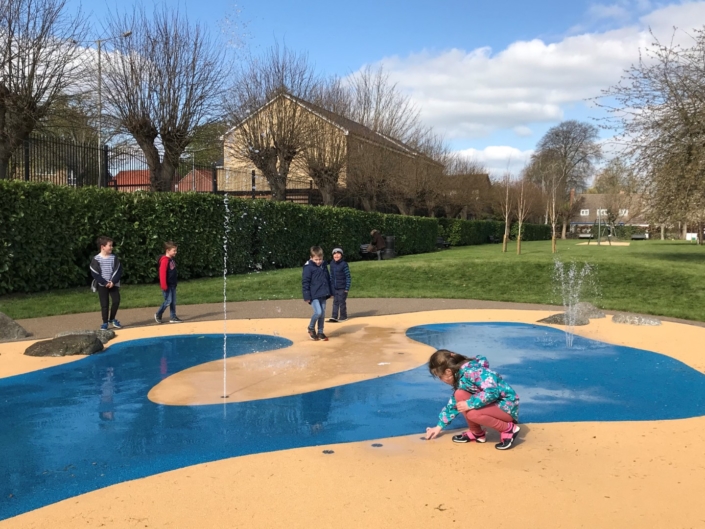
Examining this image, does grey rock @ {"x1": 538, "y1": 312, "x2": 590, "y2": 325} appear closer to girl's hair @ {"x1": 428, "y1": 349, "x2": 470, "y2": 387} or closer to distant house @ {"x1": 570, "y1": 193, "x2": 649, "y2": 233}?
girl's hair @ {"x1": 428, "y1": 349, "x2": 470, "y2": 387}

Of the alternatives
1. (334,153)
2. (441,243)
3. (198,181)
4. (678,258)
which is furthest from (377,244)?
(441,243)

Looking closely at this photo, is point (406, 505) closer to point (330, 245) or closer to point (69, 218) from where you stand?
point (69, 218)

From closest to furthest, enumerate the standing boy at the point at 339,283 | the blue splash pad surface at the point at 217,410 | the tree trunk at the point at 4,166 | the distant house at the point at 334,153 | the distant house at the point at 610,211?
the blue splash pad surface at the point at 217,410
the standing boy at the point at 339,283
the tree trunk at the point at 4,166
the distant house at the point at 610,211
the distant house at the point at 334,153

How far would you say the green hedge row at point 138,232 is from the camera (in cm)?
1387

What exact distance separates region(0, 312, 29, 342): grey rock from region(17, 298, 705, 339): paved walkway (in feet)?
0.77

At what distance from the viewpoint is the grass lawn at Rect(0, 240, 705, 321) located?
13867mm

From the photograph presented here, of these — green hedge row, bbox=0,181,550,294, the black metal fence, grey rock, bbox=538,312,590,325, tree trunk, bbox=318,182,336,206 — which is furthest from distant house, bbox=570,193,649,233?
the black metal fence

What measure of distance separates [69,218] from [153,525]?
1292 centimetres

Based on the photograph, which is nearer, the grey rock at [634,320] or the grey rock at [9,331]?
the grey rock at [9,331]

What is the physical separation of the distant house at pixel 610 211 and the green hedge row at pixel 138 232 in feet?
39.5

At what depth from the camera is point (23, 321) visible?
11703 mm

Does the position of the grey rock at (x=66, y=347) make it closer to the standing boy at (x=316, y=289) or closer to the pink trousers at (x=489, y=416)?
the standing boy at (x=316, y=289)

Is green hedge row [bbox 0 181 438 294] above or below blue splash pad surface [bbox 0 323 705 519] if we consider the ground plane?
above

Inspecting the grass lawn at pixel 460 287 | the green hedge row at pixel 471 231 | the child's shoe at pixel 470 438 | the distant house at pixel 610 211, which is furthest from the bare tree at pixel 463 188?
the child's shoe at pixel 470 438
